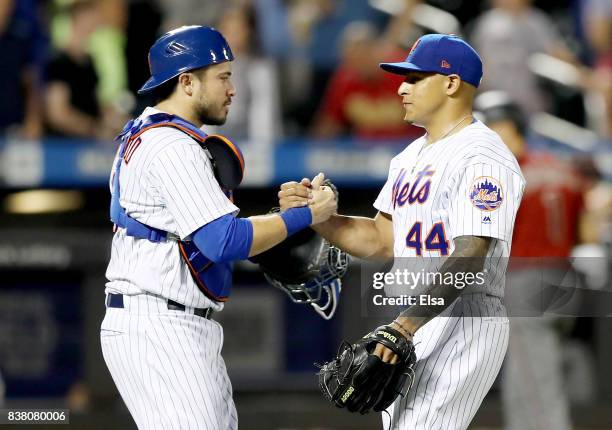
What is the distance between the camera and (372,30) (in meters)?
8.05

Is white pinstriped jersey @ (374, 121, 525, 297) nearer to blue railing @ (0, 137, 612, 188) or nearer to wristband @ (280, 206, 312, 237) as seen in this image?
wristband @ (280, 206, 312, 237)

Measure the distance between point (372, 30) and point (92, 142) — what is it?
7.22 ft

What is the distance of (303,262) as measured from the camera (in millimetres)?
4238

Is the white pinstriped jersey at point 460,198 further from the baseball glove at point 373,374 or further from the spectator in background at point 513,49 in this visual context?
the spectator in background at point 513,49

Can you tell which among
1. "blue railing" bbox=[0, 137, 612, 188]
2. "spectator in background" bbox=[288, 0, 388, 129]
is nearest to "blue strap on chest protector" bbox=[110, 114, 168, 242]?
"blue railing" bbox=[0, 137, 612, 188]

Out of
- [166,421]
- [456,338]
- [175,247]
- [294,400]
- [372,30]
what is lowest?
[294,400]

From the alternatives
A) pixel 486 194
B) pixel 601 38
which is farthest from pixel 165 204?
pixel 601 38

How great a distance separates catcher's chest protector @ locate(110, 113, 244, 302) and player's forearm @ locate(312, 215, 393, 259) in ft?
1.84

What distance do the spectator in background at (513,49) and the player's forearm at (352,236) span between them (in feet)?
12.7

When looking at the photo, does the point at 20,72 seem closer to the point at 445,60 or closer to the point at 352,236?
the point at 352,236

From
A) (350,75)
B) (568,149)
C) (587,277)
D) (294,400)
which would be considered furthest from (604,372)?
(350,75)

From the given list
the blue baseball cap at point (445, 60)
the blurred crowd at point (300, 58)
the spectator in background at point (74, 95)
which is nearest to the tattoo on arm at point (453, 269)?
the blue baseball cap at point (445, 60)

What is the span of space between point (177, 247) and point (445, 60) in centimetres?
114

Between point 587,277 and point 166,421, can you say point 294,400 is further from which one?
point 166,421
